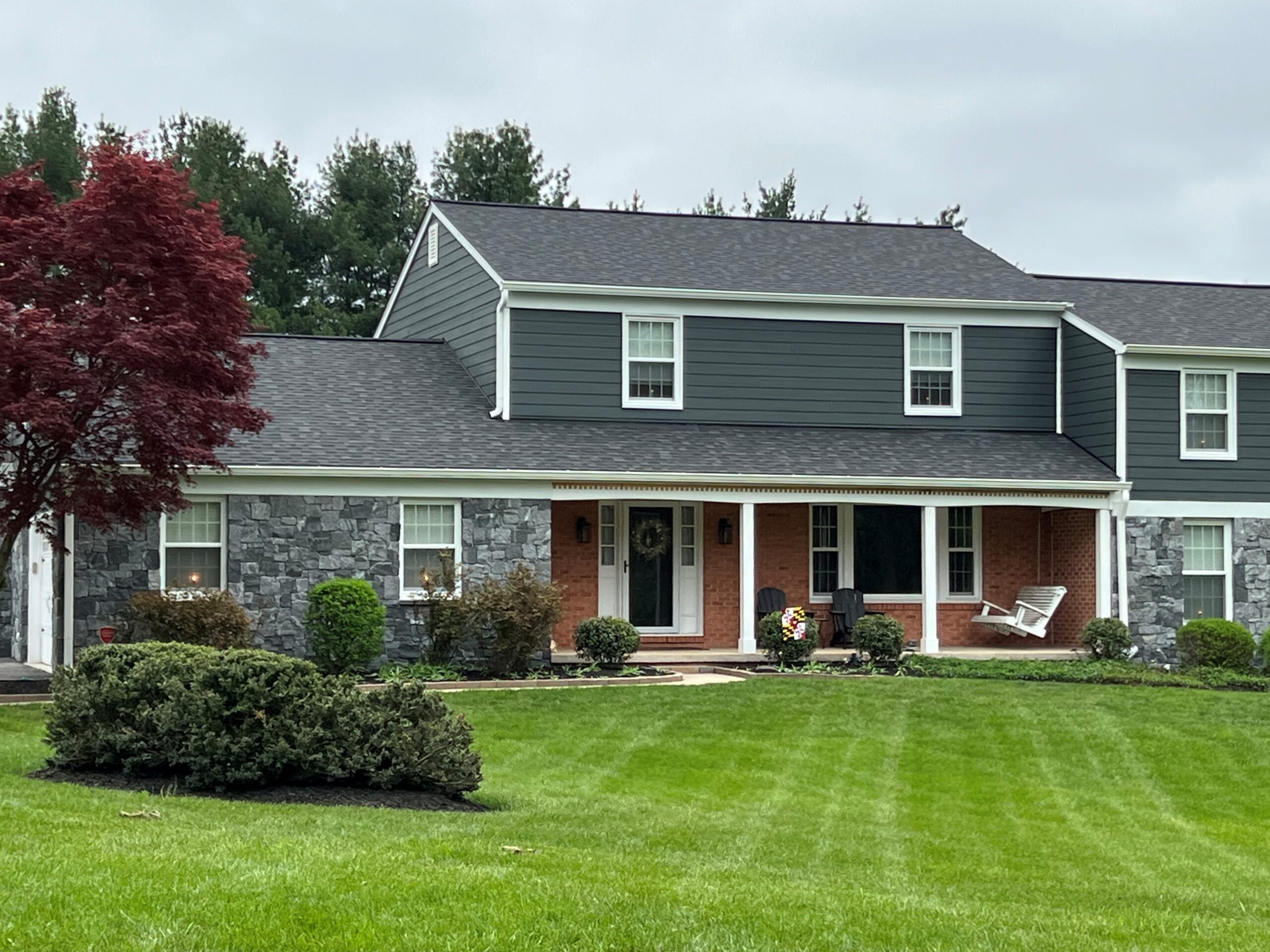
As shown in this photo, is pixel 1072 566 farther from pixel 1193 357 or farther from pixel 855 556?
pixel 1193 357

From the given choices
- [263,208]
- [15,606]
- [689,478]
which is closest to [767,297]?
[689,478]

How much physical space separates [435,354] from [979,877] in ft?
53.8

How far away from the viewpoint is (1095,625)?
21578mm

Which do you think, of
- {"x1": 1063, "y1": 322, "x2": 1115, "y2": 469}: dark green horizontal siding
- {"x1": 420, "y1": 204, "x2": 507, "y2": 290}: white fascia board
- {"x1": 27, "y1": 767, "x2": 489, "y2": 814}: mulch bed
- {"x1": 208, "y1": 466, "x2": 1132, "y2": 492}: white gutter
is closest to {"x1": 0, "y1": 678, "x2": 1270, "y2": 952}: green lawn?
{"x1": 27, "y1": 767, "x2": 489, "y2": 814}: mulch bed

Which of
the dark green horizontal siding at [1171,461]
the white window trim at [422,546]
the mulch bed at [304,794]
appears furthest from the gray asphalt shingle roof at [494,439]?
the mulch bed at [304,794]

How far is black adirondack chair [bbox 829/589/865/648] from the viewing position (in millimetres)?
22266

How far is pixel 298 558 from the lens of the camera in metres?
19.3

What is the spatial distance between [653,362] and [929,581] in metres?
4.82

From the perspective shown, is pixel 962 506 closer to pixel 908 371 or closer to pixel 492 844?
pixel 908 371

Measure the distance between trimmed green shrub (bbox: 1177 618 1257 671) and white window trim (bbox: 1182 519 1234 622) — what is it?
0.87m

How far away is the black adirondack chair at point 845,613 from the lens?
22.3 m

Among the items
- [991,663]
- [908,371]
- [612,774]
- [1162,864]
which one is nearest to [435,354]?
[908,371]

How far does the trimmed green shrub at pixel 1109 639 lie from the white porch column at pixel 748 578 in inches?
180

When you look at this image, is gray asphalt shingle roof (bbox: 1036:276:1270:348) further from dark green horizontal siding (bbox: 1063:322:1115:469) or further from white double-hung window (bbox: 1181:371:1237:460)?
white double-hung window (bbox: 1181:371:1237:460)
